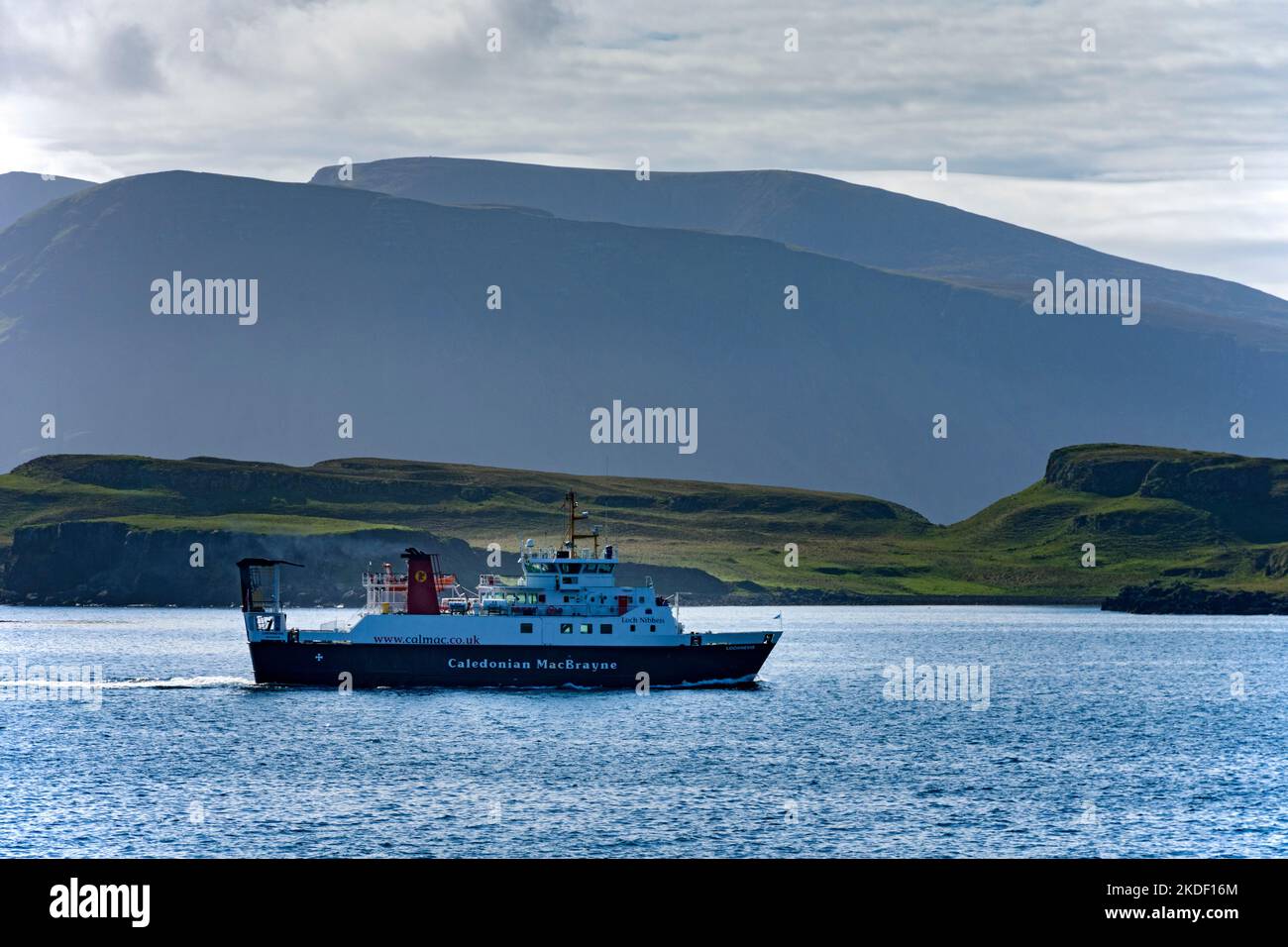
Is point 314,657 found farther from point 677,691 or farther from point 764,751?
point 764,751

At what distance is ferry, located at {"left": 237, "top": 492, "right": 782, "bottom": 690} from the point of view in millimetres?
108438

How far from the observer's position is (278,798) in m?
67.3

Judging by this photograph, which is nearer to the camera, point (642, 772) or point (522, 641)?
point (642, 772)

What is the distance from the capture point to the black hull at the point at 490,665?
10875 centimetres

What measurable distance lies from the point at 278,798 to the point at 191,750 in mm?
16335

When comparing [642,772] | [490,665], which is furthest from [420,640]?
[642,772]

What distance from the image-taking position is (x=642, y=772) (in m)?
74.6

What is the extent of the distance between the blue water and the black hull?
4.25 feet

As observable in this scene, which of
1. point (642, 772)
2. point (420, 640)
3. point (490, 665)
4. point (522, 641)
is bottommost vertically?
point (642, 772)

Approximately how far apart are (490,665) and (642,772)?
35.8 meters

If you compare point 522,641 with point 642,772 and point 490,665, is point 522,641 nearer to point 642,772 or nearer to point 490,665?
point 490,665

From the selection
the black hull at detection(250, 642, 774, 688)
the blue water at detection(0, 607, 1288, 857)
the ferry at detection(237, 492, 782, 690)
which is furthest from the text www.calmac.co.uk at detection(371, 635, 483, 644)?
the blue water at detection(0, 607, 1288, 857)

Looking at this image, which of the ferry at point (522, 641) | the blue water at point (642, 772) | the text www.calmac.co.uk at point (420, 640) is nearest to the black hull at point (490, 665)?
the ferry at point (522, 641)
